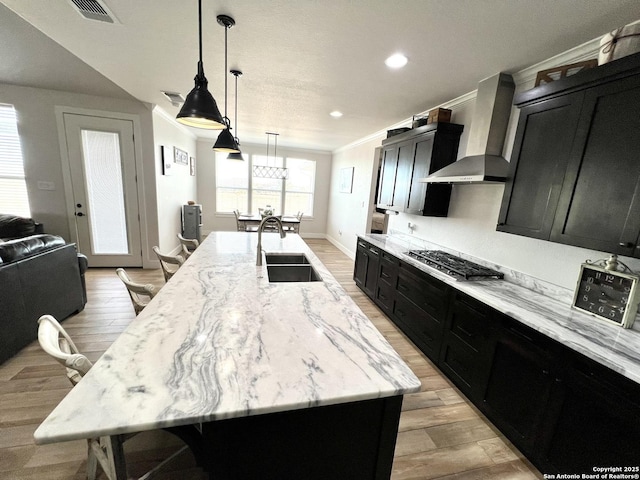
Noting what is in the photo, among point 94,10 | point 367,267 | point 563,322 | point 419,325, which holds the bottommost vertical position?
point 419,325

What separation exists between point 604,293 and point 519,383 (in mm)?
737

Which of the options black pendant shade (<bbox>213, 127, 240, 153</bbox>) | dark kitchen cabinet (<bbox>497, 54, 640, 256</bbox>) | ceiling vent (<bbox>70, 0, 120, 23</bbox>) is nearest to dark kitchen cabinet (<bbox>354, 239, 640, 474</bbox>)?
dark kitchen cabinet (<bbox>497, 54, 640, 256</bbox>)

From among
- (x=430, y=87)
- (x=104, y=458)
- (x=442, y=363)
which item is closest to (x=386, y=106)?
(x=430, y=87)

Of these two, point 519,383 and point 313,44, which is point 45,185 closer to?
point 313,44

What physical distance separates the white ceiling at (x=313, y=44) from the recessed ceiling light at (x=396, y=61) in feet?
0.17

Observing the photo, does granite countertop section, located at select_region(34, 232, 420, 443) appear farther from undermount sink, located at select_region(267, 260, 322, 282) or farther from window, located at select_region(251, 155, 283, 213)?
window, located at select_region(251, 155, 283, 213)

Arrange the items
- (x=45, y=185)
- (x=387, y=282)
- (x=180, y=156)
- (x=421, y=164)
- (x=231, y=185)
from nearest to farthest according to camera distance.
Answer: (x=421, y=164) → (x=387, y=282) → (x=45, y=185) → (x=180, y=156) → (x=231, y=185)

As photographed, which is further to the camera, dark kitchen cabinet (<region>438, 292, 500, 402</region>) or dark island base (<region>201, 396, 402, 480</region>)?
dark kitchen cabinet (<region>438, 292, 500, 402</region>)

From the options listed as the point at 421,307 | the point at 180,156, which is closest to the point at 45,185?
the point at 180,156

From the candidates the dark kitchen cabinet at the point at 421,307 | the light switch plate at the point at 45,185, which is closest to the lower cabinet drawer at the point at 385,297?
the dark kitchen cabinet at the point at 421,307

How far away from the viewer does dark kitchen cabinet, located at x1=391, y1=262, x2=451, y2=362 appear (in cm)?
226

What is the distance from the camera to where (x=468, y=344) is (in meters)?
1.96

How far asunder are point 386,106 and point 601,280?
276 centimetres

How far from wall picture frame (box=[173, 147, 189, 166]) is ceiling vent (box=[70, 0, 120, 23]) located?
348 centimetres
